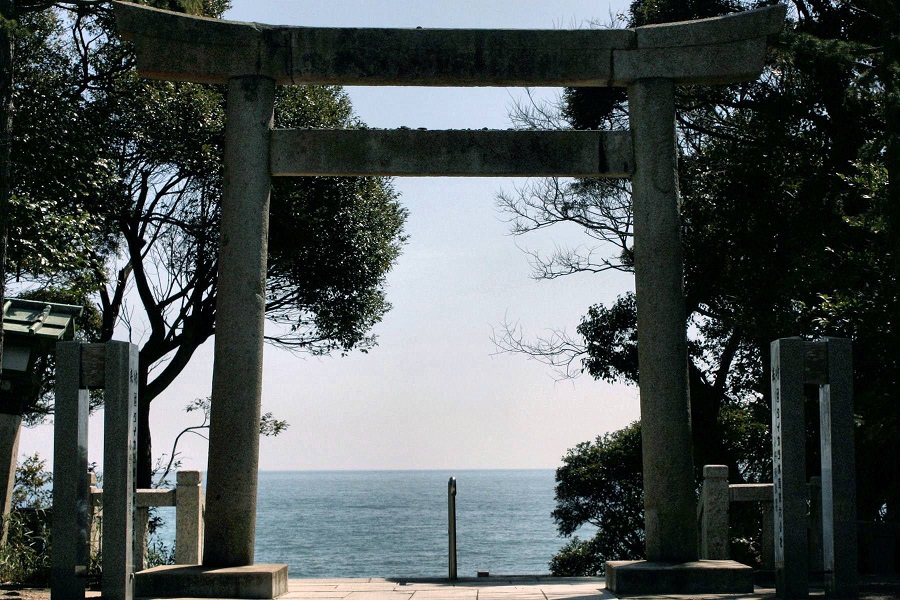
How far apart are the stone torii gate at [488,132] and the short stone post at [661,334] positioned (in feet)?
0.04

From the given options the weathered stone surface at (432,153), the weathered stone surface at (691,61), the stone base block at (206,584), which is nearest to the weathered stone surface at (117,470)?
the stone base block at (206,584)

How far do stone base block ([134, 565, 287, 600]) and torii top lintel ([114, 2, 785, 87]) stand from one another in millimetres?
4132

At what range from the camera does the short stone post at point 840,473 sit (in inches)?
282

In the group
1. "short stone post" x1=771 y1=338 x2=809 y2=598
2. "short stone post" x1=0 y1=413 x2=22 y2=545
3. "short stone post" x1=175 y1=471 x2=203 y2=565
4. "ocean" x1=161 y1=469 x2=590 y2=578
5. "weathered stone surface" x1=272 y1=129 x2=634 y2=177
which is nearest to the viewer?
"short stone post" x1=771 y1=338 x2=809 y2=598

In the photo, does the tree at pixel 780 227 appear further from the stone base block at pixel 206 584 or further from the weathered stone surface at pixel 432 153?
the stone base block at pixel 206 584

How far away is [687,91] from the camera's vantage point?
15469 mm

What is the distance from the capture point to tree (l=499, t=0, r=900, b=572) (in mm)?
10250

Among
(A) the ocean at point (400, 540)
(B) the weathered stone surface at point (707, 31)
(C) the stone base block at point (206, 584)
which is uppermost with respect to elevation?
(B) the weathered stone surface at point (707, 31)

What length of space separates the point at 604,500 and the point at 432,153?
10.2 metres

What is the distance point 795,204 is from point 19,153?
32.1ft

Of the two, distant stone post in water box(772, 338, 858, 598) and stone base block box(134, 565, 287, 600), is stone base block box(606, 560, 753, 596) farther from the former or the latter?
stone base block box(134, 565, 287, 600)

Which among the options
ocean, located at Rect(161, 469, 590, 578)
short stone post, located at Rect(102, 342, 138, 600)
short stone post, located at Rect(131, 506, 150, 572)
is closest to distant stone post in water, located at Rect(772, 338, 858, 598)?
short stone post, located at Rect(102, 342, 138, 600)

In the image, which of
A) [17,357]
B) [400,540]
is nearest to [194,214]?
[17,357]

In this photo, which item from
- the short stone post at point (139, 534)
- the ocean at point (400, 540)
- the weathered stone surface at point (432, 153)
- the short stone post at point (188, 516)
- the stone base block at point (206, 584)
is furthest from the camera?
the ocean at point (400, 540)
